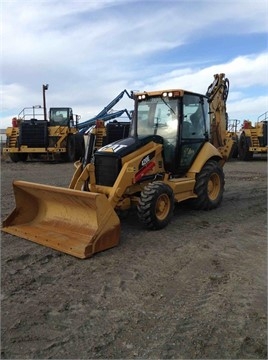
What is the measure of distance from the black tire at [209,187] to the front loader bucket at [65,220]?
2419 mm

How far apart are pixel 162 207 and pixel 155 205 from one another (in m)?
0.30

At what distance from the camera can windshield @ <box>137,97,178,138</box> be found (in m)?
6.85

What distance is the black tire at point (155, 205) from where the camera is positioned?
5.73 metres

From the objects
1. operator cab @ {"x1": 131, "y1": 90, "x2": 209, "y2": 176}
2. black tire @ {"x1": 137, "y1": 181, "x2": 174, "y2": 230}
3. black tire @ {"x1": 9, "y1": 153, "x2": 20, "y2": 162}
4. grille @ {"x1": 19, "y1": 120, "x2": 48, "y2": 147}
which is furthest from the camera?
black tire @ {"x1": 9, "y1": 153, "x2": 20, "y2": 162}

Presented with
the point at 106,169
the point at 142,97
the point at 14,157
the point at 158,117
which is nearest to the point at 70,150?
the point at 14,157

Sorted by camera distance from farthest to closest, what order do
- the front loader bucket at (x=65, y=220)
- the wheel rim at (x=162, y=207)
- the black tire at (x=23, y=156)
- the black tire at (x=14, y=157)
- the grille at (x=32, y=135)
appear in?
the black tire at (x=23, y=156)
the black tire at (x=14, y=157)
the grille at (x=32, y=135)
the wheel rim at (x=162, y=207)
the front loader bucket at (x=65, y=220)

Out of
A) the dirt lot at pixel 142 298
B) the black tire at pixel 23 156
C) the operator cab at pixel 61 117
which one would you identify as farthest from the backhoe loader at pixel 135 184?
the black tire at pixel 23 156

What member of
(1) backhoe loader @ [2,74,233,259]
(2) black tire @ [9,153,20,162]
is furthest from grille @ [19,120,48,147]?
(1) backhoe loader @ [2,74,233,259]

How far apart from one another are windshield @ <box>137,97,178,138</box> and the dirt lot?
1845 millimetres

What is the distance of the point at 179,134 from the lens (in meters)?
6.85

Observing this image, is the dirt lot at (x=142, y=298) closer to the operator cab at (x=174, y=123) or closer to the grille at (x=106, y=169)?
the grille at (x=106, y=169)

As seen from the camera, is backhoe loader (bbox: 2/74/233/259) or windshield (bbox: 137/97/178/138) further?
windshield (bbox: 137/97/178/138)

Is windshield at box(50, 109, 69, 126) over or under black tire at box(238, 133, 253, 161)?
over

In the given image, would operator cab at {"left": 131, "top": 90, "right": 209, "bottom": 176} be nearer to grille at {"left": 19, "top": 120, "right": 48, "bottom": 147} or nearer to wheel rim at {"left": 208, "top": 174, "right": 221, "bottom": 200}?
wheel rim at {"left": 208, "top": 174, "right": 221, "bottom": 200}
